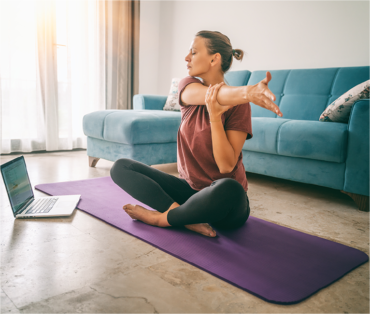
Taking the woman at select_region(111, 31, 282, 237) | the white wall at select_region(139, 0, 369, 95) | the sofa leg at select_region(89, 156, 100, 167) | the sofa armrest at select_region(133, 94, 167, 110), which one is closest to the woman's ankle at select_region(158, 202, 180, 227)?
the woman at select_region(111, 31, 282, 237)

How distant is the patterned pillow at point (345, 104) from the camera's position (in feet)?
6.55

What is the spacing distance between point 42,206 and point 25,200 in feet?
0.28

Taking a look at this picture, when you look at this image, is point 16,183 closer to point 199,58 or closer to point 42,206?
point 42,206

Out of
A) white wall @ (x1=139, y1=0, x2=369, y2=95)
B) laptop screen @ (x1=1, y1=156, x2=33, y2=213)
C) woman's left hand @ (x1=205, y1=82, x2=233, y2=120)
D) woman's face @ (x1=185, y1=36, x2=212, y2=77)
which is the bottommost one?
laptop screen @ (x1=1, y1=156, x2=33, y2=213)

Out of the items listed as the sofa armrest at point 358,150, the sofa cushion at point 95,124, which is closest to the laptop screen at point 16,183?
the sofa cushion at point 95,124

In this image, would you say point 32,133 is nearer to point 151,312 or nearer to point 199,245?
point 199,245

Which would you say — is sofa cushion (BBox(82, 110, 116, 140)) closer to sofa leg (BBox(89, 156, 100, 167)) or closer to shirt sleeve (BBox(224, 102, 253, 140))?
sofa leg (BBox(89, 156, 100, 167))

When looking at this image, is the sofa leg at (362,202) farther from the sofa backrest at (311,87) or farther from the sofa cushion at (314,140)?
the sofa backrest at (311,87)

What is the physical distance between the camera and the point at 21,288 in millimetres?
952

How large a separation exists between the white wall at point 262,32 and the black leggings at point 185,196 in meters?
2.26

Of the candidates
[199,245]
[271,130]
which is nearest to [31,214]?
[199,245]

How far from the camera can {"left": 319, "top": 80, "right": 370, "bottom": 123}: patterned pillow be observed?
1995 millimetres

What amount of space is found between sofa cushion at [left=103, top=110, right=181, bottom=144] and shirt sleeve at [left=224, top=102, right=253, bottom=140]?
1.25m

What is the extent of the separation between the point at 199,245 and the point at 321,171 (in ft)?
3.73
